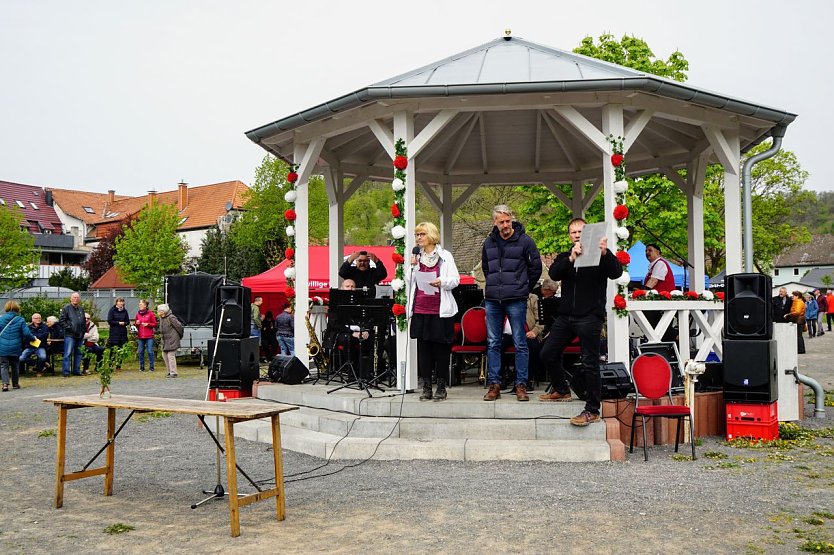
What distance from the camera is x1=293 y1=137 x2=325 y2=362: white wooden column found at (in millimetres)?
10359

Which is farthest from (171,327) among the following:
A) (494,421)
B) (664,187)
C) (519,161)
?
(664,187)

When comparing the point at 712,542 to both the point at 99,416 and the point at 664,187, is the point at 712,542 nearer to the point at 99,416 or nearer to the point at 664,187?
the point at 99,416

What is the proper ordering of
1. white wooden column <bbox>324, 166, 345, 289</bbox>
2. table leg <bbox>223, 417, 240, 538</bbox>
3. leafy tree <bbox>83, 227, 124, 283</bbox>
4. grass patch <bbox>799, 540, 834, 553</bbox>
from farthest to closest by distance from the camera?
leafy tree <bbox>83, 227, 124, 283</bbox>, white wooden column <bbox>324, 166, 345, 289</bbox>, table leg <bbox>223, 417, 240, 538</bbox>, grass patch <bbox>799, 540, 834, 553</bbox>

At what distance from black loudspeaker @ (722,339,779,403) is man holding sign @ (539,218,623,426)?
1.66m

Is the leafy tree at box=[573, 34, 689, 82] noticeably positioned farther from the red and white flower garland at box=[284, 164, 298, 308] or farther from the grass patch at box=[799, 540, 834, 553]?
the grass patch at box=[799, 540, 834, 553]

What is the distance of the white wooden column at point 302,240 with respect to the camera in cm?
1036

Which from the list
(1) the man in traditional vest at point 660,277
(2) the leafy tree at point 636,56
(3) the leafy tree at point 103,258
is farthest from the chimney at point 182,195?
(1) the man in traditional vest at point 660,277

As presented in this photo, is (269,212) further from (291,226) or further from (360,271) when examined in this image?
(360,271)

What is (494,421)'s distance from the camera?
304 inches

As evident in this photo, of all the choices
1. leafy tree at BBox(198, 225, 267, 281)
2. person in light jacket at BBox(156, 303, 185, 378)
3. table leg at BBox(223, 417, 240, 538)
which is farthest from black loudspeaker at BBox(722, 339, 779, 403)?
leafy tree at BBox(198, 225, 267, 281)

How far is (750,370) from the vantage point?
26.5ft

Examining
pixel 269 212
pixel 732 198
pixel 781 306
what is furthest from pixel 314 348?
pixel 269 212

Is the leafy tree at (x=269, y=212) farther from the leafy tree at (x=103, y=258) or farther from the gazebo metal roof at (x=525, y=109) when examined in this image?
the gazebo metal roof at (x=525, y=109)

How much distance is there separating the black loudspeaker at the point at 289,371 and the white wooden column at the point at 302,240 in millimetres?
213
